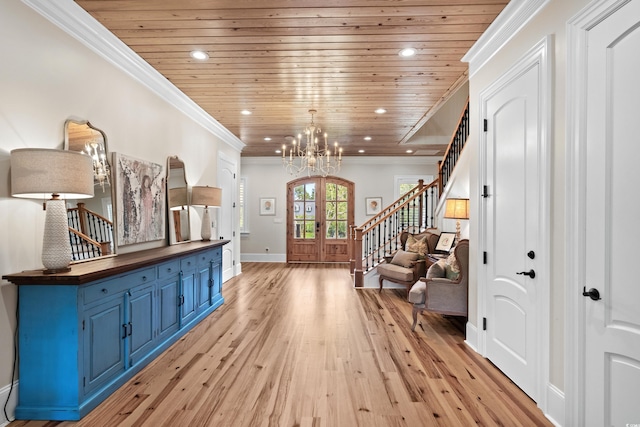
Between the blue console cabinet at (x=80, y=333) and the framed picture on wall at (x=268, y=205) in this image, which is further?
the framed picture on wall at (x=268, y=205)

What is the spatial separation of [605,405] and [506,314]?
3.20ft

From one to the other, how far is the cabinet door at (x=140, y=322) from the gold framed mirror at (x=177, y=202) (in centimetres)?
138

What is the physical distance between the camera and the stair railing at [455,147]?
479cm

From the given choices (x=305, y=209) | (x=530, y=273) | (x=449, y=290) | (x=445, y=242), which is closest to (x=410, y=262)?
(x=445, y=242)

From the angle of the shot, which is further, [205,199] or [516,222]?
[205,199]

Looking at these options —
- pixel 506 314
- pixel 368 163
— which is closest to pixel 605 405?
pixel 506 314

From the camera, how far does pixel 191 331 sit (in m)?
3.72

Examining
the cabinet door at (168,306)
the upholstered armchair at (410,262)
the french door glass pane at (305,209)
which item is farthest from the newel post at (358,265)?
the cabinet door at (168,306)

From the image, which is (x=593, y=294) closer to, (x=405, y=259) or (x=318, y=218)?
(x=405, y=259)

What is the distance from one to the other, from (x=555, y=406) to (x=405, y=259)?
3303 millimetres

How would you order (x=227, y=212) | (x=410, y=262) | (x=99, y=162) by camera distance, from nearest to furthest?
1. (x=99, y=162)
2. (x=410, y=262)
3. (x=227, y=212)

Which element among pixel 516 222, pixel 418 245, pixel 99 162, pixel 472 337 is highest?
pixel 99 162

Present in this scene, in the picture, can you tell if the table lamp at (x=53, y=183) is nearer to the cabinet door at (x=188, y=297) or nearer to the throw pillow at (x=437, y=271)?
the cabinet door at (x=188, y=297)

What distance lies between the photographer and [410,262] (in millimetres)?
5234
